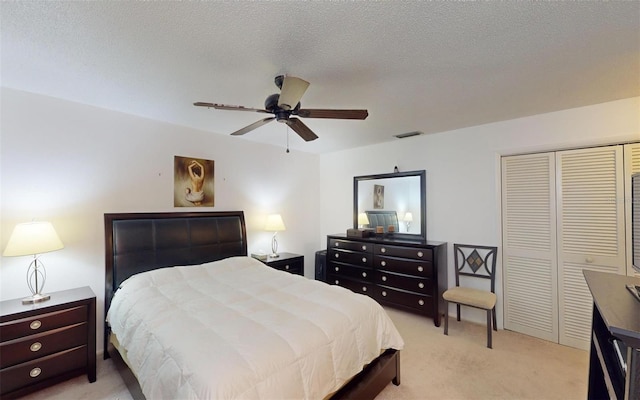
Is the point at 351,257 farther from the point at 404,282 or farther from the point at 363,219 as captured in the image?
the point at 404,282

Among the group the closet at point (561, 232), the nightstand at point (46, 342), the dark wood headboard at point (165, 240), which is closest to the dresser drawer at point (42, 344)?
the nightstand at point (46, 342)

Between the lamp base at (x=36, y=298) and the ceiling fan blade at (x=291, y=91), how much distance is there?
2545mm

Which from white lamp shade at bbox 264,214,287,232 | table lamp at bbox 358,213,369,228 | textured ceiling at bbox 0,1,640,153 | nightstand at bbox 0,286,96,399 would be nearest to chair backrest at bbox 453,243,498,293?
table lamp at bbox 358,213,369,228

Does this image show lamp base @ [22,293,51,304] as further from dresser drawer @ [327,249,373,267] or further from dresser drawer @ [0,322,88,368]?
dresser drawer @ [327,249,373,267]

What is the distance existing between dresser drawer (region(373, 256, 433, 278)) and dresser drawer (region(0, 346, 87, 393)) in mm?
3252

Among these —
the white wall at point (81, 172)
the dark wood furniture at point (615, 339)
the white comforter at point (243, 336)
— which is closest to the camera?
the dark wood furniture at point (615, 339)

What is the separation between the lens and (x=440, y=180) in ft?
12.4

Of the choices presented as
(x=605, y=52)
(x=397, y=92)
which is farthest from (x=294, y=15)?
(x=605, y=52)

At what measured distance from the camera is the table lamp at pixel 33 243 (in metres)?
2.12

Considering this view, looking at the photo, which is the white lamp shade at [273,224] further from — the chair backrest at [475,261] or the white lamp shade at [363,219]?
the chair backrest at [475,261]

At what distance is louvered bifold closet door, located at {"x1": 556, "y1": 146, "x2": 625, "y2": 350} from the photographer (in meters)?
2.65

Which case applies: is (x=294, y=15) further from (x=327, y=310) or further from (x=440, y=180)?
(x=440, y=180)

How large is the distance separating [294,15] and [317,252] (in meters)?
3.98

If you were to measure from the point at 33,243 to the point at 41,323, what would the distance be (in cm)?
63
